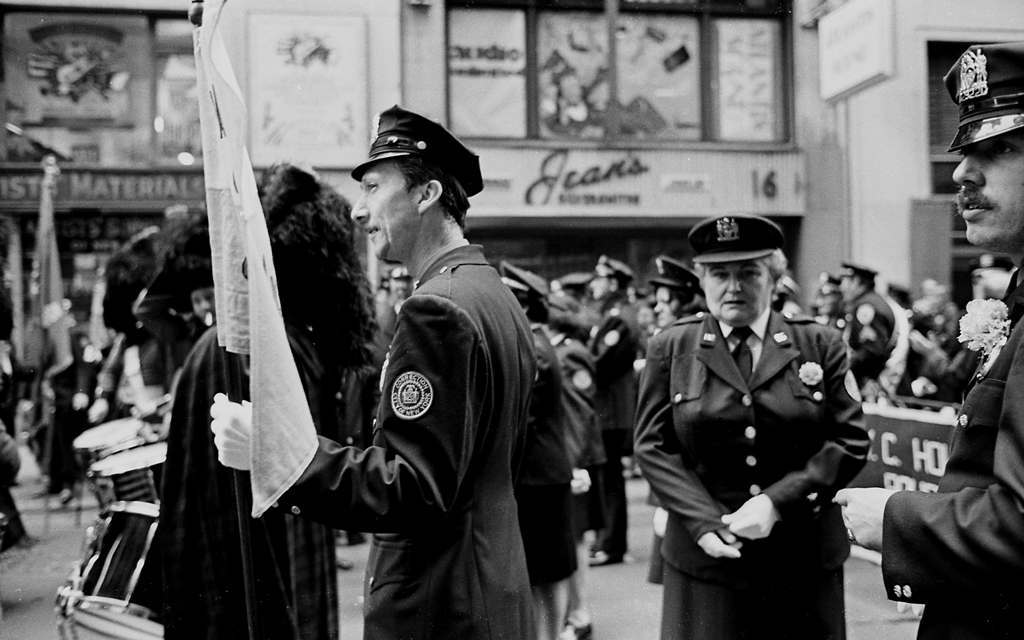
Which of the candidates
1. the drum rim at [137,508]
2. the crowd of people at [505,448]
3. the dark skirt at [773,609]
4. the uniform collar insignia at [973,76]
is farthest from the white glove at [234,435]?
the drum rim at [137,508]

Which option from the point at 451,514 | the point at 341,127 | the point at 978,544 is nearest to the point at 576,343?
the point at 451,514

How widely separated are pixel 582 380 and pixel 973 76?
15.7 ft

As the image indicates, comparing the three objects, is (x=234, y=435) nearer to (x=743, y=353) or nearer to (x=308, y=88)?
(x=743, y=353)

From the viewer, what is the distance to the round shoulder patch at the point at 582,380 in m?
6.86

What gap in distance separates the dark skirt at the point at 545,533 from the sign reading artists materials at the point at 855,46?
9.61 metres

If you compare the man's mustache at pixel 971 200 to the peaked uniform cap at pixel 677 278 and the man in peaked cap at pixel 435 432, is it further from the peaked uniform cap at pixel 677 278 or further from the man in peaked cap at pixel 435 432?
the peaked uniform cap at pixel 677 278

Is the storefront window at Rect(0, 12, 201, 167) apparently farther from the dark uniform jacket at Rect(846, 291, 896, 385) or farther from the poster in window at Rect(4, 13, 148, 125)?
the dark uniform jacket at Rect(846, 291, 896, 385)

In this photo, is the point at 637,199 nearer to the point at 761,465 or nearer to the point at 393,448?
the point at 761,465

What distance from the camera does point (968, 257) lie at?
1691 centimetres

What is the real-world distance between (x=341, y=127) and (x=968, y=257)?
10482 mm

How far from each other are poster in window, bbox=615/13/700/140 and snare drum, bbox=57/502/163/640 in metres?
14.2

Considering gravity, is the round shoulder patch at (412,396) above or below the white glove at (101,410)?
above

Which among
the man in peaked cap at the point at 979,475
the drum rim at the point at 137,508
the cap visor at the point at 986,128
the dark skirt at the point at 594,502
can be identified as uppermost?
the cap visor at the point at 986,128

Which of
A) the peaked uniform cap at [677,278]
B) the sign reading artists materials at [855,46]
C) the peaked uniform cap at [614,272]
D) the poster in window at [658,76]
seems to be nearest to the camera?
the peaked uniform cap at [677,278]
